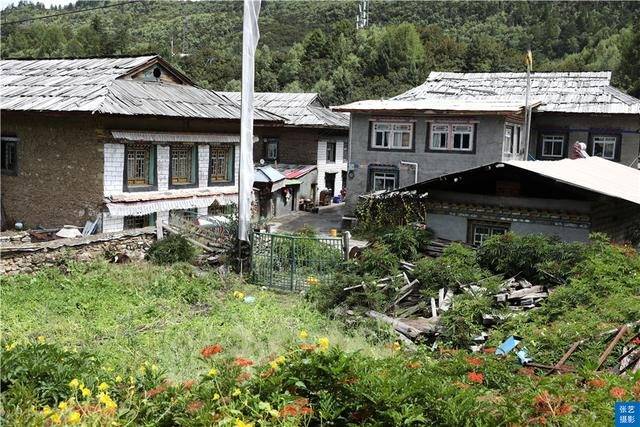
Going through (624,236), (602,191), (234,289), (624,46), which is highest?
(624,46)

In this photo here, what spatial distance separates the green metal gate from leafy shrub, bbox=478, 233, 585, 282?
390 centimetres

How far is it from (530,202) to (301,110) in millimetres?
21687

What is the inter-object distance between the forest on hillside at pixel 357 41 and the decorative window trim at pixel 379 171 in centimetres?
3036

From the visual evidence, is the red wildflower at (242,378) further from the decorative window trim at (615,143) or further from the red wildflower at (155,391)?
the decorative window trim at (615,143)

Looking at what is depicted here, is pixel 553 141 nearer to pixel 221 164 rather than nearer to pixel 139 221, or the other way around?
pixel 221 164

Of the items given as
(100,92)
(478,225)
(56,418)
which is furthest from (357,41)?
(56,418)

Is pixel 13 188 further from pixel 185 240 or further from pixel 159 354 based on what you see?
pixel 159 354

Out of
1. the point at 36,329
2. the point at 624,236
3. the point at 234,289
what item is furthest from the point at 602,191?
the point at 36,329

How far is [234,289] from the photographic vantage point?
642 inches

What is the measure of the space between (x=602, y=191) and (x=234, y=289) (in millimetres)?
9246

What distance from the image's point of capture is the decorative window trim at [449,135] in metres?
27.4

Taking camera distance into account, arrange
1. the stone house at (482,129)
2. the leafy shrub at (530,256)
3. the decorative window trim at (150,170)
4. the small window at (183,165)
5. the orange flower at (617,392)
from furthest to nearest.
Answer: the stone house at (482,129), the small window at (183,165), the decorative window trim at (150,170), the leafy shrub at (530,256), the orange flower at (617,392)

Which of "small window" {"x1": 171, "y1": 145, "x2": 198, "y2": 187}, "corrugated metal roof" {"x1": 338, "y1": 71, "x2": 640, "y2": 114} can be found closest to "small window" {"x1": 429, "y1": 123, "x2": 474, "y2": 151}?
"corrugated metal roof" {"x1": 338, "y1": 71, "x2": 640, "y2": 114}

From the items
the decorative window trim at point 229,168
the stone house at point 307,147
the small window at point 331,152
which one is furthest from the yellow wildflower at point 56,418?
the small window at point 331,152
